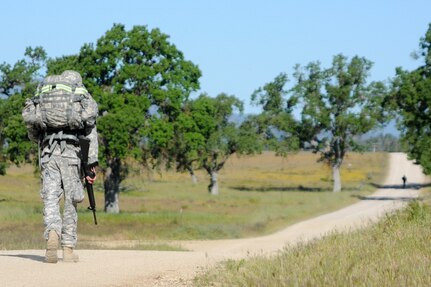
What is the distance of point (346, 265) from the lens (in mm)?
8875

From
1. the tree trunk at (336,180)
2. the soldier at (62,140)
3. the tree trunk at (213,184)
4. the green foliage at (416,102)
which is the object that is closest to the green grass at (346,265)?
the soldier at (62,140)

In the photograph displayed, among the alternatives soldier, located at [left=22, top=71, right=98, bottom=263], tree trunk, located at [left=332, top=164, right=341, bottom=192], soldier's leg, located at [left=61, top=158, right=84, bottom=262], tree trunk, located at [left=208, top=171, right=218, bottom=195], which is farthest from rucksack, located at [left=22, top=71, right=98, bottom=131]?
tree trunk, located at [left=332, top=164, right=341, bottom=192]

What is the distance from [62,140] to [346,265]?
4.33 m

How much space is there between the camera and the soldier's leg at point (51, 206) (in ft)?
36.9

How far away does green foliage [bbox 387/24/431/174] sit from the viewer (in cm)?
6309

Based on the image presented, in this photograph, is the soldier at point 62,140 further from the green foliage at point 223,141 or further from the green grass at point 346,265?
the green foliage at point 223,141

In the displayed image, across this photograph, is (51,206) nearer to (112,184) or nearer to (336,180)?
(112,184)

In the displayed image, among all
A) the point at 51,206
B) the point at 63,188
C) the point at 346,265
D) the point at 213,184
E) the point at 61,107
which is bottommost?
the point at 213,184

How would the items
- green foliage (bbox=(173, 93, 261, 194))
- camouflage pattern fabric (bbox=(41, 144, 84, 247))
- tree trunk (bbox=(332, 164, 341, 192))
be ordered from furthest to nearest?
tree trunk (bbox=(332, 164, 341, 192)) < green foliage (bbox=(173, 93, 261, 194)) < camouflage pattern fabric (bbox=(41, 144, 84, 247))

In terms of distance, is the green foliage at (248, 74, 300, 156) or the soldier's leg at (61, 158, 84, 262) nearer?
the soldier's leg at (61, 158, 84, 262)

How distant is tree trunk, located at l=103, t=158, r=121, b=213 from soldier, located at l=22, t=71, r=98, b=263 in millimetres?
36765

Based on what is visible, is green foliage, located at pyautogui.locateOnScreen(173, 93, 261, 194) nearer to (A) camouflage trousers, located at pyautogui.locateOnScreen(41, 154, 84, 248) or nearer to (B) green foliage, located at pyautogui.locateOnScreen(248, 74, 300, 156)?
(B) green foliage, located at pyautogui.locateOnScreen(248, 74, 300, 156)

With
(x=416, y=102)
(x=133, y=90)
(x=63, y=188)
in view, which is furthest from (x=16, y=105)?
(x=63, y=188)

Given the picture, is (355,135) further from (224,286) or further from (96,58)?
(224,286)
